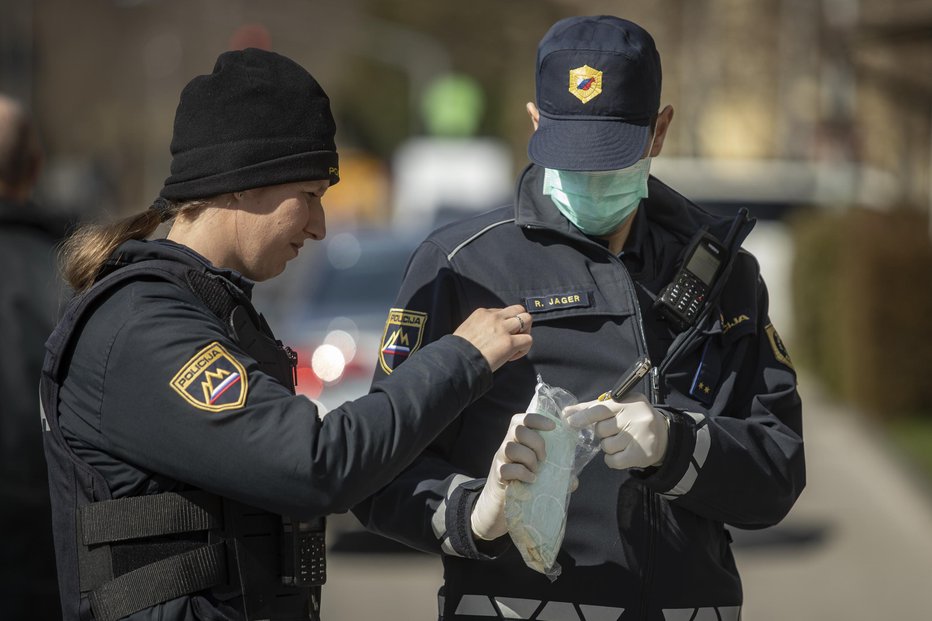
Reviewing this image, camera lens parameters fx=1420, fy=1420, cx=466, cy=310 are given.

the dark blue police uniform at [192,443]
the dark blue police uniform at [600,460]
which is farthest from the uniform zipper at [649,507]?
the dark blue police uniform at [192,443]

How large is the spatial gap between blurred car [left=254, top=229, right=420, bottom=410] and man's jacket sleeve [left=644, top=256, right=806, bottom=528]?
4773mm

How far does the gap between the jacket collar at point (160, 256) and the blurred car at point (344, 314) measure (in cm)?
504

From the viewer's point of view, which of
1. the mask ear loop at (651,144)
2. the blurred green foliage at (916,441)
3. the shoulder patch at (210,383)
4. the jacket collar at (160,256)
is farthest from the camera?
the blurred green foliage at (916,441)

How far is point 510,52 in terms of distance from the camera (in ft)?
130

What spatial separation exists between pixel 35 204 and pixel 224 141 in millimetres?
1902

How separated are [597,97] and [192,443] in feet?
3.65

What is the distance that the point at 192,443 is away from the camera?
7.63 ft

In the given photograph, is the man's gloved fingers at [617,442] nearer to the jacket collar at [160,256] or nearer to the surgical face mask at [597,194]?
the surgical face mask at [597,194]

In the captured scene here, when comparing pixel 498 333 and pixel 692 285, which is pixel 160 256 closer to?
pixel 498 333

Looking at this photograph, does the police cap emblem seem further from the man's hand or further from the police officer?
the man's hand

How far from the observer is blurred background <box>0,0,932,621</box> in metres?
8.30

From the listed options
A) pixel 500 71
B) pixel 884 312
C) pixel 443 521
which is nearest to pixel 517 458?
pixel 443 521

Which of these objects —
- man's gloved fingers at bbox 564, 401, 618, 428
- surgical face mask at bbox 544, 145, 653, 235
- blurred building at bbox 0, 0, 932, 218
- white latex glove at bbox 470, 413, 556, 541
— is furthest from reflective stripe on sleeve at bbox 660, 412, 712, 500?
blurred building at bbox 0, 0, 932, 218

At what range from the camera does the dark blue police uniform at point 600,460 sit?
111 inches
